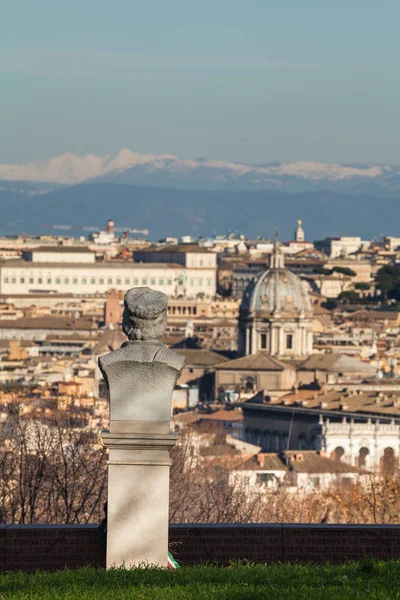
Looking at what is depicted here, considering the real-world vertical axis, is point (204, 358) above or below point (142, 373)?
below

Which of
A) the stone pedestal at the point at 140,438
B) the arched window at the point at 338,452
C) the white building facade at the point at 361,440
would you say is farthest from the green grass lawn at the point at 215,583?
the arched window at the point at 338,452

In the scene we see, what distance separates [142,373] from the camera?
10148 millimetres

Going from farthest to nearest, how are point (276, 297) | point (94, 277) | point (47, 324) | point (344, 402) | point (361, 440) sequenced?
1. point (94, 277)
2. point (47, 324)
3. point (276, 297)
4. point (344, 402)
5. point (361, 440)

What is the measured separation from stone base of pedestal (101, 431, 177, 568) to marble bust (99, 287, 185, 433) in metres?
0.07

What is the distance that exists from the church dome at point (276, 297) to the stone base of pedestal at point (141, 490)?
9032 centimetres

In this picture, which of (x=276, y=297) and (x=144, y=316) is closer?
(x=144, y=316)

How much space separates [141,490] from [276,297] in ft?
301

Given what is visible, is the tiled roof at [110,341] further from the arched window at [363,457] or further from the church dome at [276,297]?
the arched window at [363,457]

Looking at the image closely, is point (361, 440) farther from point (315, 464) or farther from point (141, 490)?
point (141, 490)

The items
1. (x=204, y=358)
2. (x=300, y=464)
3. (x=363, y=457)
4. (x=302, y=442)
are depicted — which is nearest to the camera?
(x=300, y=464)

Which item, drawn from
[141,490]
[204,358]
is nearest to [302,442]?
[204,358]

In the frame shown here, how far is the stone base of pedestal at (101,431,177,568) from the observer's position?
33.0 feet

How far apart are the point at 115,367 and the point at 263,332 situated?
301 feet

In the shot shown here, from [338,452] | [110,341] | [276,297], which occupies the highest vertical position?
[276,297]
